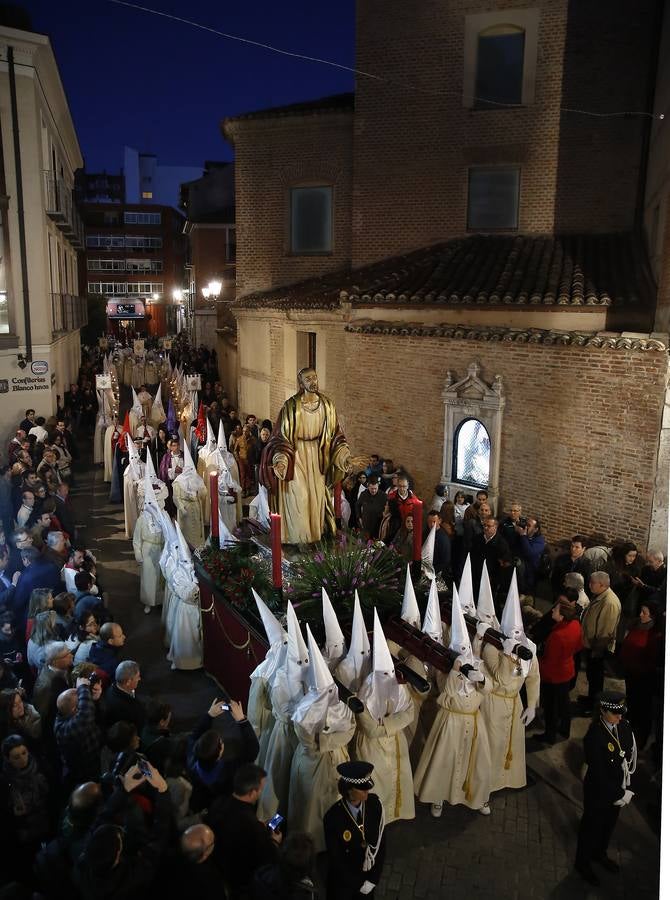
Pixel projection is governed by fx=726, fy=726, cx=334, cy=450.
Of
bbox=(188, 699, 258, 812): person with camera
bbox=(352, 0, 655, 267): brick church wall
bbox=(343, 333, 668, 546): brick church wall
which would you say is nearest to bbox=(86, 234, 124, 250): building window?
bbox=(352, 0, 655, 267): brick church wall

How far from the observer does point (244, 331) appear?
20844 millimetres

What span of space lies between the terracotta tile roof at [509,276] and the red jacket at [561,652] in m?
6.30

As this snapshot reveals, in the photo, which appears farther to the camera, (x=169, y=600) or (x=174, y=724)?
(x=169, y=600)

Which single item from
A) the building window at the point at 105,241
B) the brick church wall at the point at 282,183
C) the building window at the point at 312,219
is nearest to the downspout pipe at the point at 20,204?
the brick church wall at the point at 282,183

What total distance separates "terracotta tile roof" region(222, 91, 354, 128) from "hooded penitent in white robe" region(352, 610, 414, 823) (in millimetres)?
15582

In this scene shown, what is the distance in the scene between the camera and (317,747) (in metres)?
5.45

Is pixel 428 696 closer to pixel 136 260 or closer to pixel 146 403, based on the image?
pixel 146 403

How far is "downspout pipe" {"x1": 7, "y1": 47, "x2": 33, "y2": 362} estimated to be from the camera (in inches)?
677

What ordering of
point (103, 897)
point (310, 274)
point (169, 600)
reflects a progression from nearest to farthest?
1. point (103, 897)
2. point (169, 600)
3. point (310, 274)

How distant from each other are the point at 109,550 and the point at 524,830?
863cm

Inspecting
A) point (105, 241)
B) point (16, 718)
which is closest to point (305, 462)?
point (16, 718)

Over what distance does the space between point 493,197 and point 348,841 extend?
1417 cm

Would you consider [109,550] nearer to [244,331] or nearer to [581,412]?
[581,412]

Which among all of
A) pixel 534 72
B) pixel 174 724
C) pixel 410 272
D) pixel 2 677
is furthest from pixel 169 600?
pixel 534 72
